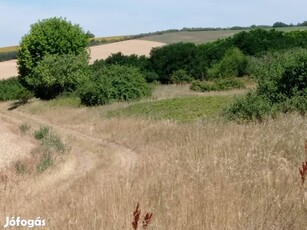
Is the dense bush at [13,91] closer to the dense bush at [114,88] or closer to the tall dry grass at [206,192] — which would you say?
the dense bush at [114,88]

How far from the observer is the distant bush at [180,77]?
49.0 m

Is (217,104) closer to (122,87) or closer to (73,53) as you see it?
(122,87)

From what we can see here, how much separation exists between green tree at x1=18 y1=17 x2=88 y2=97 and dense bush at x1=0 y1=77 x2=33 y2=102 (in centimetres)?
97

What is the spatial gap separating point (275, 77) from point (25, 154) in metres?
9.76

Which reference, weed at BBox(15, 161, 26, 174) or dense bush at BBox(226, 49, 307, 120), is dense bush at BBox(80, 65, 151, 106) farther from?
weed at BBox(15, 161, 26, 174)

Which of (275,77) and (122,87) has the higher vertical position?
(275,77)

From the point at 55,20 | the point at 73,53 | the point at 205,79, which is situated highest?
the point at 55,20

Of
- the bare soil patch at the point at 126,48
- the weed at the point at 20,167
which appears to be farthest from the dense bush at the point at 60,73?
the weed at the point at 20,167

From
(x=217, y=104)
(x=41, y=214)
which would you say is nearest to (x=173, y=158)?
(x=41, y=214)

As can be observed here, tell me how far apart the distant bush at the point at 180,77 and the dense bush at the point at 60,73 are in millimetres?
8463

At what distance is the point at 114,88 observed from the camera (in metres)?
36.1

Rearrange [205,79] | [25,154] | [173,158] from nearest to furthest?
[173,158] < [25,154] < [205,79]

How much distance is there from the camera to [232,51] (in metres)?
51.7

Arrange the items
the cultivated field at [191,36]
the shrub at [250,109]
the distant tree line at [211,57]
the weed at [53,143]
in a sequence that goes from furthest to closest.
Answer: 1. the cultivated field at [191,36]
2. the distant tree line at [211,57]
3. the weed at [53,143]
4. the shrub at [250,109]
